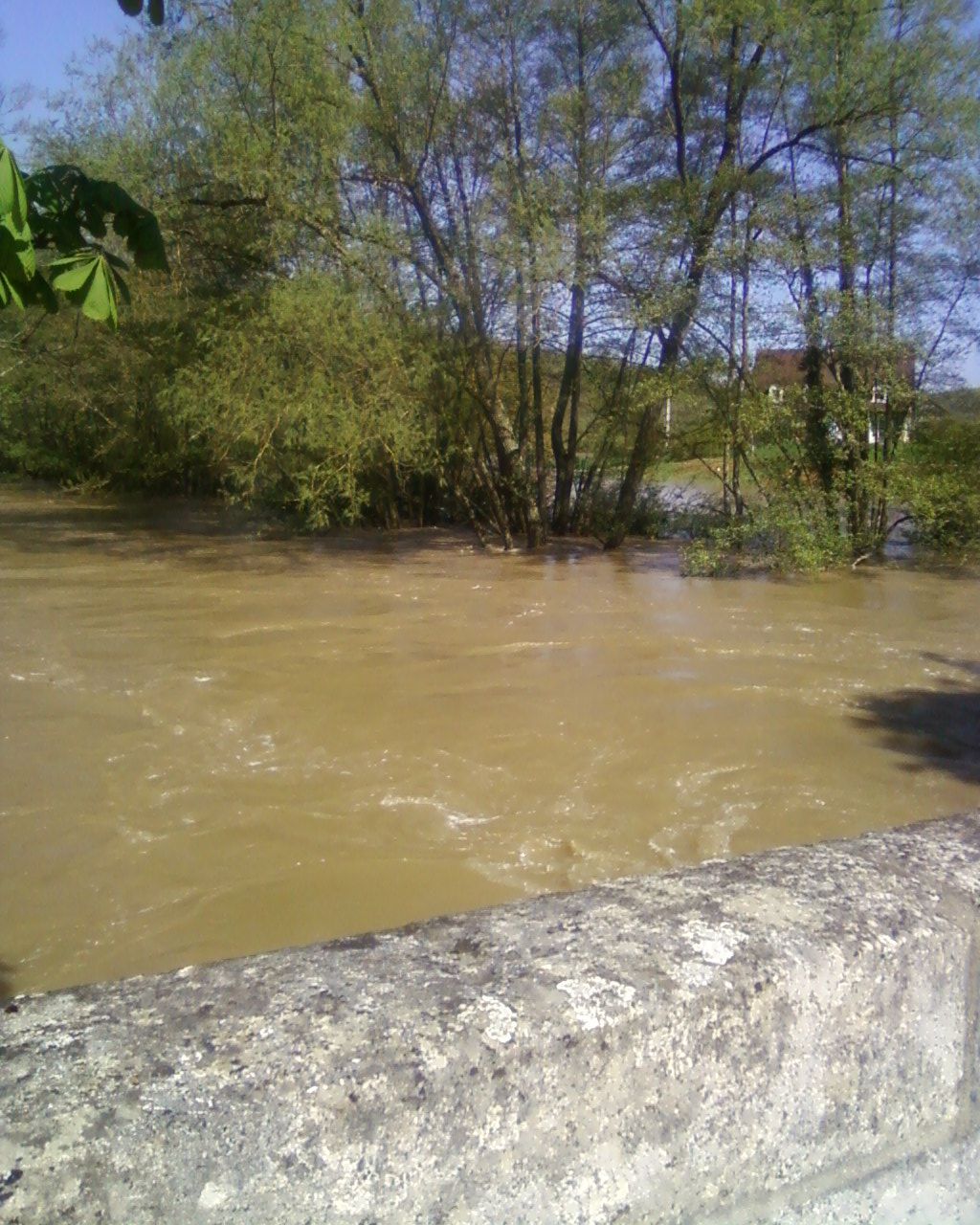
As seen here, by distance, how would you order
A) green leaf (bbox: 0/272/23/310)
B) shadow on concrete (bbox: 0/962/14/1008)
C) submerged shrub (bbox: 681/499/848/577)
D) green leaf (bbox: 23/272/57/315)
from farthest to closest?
submerged shrub (bbox: 681/499/848/577), shadow on concrete (bbox: 0/962/14/1008), green leaf (bbox: 23/272/57/315), green leaf (bbox: 0/272/23/310)

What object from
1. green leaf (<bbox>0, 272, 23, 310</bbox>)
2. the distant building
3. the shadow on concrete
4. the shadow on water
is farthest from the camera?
the distant building

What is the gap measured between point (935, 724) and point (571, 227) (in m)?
7.40

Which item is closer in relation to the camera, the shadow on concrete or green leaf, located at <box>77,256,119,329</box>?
green leaf, located at <box>77,256,119,329</box>

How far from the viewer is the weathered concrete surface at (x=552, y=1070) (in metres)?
1.37

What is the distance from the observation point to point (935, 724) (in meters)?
7.36

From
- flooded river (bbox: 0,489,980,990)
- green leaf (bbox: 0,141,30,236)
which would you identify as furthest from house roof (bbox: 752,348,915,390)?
green leaf (bbox: 0,141,30,236)

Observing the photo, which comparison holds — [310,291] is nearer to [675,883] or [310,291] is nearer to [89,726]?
[89,726]

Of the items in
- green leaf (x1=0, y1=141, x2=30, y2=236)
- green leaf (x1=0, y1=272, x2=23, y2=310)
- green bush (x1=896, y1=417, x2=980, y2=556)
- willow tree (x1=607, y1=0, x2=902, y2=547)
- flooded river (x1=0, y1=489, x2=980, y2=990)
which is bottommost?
flooded river (x1=0, y1=489, x2=980, y2=990)

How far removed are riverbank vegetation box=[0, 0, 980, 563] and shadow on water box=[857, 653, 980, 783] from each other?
4197 millimetres

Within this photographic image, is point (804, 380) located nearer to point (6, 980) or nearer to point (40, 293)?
point (6, 980)

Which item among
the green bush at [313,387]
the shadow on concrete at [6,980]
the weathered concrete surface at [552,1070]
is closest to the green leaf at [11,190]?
the weathered concrete surface at [552,1070]

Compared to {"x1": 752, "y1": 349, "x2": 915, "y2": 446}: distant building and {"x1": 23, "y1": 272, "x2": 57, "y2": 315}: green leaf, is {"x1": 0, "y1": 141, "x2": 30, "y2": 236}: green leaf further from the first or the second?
{"x1": 752, "y1": 349, "x2": 915, "y2": 446}: distant building

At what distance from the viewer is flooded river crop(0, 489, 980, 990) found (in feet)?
16.4

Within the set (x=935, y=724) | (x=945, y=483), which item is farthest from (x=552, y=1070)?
(x=945, y=483)
